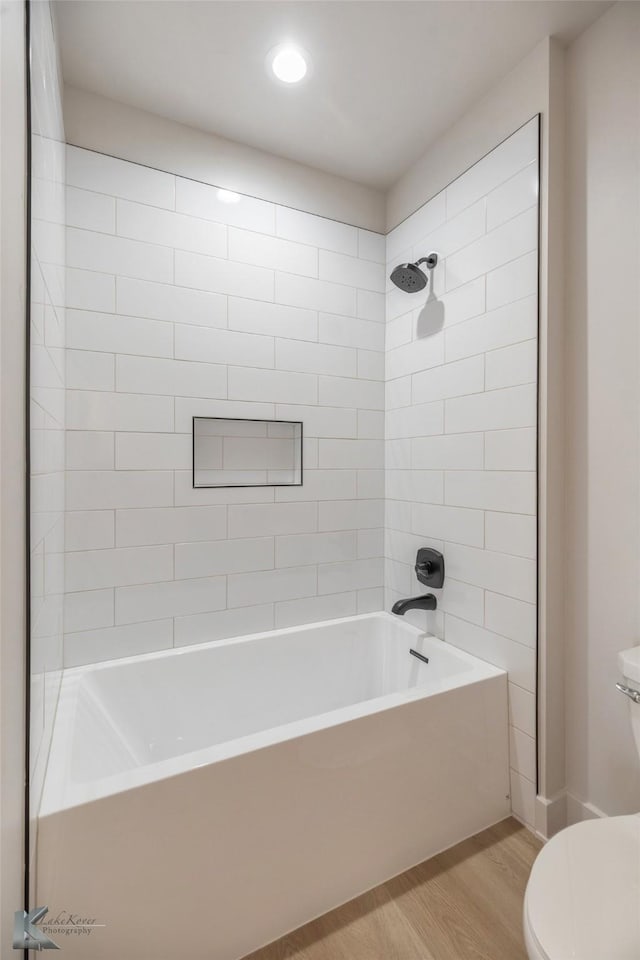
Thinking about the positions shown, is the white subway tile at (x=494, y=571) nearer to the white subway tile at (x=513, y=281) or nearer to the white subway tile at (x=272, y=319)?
the white subway tile at (x=513, y=281)

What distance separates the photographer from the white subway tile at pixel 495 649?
1609 mm

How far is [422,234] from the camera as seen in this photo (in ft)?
6.97

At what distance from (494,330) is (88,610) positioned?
1.92 meters

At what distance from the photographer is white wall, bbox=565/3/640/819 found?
1381 mm

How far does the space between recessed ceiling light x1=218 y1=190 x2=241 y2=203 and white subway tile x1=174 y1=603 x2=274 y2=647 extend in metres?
1.82

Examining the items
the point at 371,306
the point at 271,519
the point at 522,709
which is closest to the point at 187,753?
the point at 271,519

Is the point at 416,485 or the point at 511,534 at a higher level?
the point at 416,485

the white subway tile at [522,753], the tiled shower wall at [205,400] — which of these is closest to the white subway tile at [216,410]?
the tiled shower wall at [205,400]


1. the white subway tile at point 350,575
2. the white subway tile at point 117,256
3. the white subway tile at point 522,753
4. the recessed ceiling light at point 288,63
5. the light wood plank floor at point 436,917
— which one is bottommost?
the light wood plank floor at point 436,917

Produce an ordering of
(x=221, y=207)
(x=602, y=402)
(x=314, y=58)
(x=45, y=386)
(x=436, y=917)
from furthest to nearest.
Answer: (x=221, y=207) < (x=314, y=58) < (x=602, y=402) < (x=436, y=917) < (x=45, y=386)

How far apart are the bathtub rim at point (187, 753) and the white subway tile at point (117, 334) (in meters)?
1.24

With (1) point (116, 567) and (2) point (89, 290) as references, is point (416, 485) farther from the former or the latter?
(2) point (89, 290)

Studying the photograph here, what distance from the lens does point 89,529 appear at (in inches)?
68.7

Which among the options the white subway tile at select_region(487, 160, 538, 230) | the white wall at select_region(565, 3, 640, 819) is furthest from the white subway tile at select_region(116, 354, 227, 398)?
the white wall at select_region(565, 3, 640, 819)
